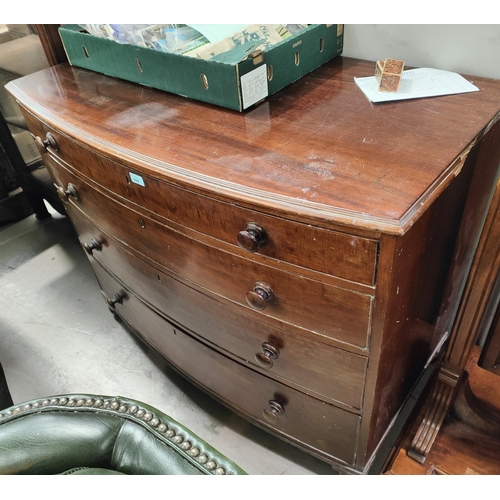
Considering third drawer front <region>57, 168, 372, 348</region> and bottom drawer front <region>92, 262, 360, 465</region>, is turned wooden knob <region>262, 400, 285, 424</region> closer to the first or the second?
bottom drawer front <region>92, 262, 360, 465</region>

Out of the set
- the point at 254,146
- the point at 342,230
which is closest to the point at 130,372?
the point at 254,146

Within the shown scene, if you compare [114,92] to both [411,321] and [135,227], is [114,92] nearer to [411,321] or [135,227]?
[135,227]

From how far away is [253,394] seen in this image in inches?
44.9

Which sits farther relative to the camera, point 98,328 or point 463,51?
point 98,328

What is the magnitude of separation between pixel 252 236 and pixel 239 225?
43 mm

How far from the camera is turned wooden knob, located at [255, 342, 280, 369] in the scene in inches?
36.9

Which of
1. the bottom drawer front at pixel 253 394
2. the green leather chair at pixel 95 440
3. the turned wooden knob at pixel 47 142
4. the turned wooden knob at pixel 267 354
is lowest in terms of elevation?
the bottom drawer front at pixel 253 394

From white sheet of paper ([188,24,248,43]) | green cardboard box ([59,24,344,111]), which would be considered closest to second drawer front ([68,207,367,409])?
green cardboard box ([59,24,344,111])

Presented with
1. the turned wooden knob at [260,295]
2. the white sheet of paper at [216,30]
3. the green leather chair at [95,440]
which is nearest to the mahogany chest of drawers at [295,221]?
the turned wooden knob at [260,295]

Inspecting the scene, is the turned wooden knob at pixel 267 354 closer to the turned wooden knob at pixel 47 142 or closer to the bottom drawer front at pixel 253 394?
the bottom drawer front at pixel 253 394

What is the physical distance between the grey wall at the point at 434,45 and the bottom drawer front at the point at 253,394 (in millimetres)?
813

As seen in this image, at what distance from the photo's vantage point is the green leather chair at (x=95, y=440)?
71 centimetres

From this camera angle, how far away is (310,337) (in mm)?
852

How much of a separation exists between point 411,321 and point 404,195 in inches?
15.4
